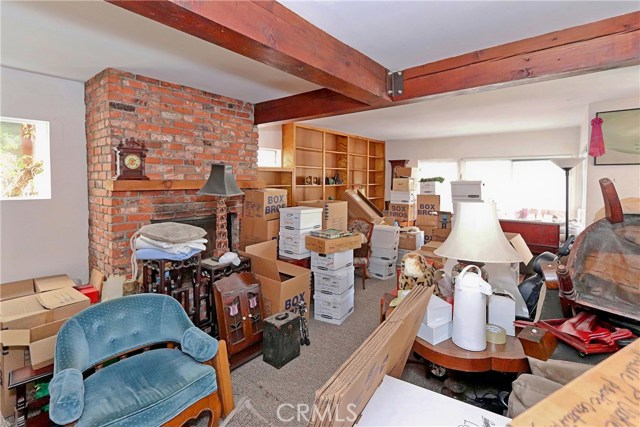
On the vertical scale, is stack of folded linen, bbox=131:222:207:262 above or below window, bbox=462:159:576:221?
below

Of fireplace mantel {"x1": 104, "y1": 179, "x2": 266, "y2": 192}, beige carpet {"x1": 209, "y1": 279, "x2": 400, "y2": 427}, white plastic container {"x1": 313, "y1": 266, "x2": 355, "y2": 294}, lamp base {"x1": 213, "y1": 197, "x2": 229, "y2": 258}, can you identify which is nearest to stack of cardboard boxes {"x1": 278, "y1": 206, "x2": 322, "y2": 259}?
white plastic container {"x1": 313, "y1": 266, "x2": 355, "y2": 294}

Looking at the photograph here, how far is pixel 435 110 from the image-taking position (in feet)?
14.0

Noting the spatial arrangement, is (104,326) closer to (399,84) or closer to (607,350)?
(607,350)

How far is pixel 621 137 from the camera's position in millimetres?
3566

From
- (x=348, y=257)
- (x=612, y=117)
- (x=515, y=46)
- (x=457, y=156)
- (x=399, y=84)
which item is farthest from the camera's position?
(x=457, y=156)

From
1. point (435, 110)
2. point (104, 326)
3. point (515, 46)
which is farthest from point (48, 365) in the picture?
point (435, 110)

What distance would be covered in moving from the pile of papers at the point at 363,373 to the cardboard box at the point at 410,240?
386cm

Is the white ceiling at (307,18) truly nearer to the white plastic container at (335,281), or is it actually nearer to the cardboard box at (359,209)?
the white plastic container at (335,281)

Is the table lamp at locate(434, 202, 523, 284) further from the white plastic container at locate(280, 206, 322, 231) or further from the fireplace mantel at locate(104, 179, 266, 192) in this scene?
the fireplace mantel at locate(104, 179, 266, 192)

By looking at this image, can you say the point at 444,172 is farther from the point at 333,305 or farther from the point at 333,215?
the point at 333,305

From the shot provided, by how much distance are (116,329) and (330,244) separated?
193cm

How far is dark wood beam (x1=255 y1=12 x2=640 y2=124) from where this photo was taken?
6.19 ft

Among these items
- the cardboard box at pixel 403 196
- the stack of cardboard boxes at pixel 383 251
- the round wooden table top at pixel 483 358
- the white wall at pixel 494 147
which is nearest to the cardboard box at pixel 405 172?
the cardboard box at pixel 403 196

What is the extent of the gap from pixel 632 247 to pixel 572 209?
16.5 feet
